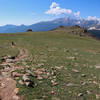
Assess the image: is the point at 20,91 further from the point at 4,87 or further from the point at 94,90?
the point at 94,90

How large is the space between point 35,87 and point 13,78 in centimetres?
233

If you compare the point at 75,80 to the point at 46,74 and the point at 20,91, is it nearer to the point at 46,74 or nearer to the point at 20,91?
the point at 46,74

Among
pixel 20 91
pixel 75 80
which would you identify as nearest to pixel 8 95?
pixel 20 91

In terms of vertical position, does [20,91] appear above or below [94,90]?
above

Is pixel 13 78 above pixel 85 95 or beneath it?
above

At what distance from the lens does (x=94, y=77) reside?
1271cm

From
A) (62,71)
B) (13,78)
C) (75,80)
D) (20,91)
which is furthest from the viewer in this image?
(62,71)

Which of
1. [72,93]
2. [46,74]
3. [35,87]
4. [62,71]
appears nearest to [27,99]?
[35,87]

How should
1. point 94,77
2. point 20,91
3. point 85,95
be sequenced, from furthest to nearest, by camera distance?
1. point 94,77
2. point 85,95
3. point 20,91

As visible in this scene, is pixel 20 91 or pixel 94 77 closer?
pixel 20 91

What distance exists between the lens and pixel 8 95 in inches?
331

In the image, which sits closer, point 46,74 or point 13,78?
point 13,78

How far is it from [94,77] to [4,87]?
A: 8091 millimetres

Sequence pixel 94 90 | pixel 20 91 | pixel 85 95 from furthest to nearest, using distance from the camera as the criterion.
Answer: pixel 94 90, pixel 85 95, pixel 20 91
